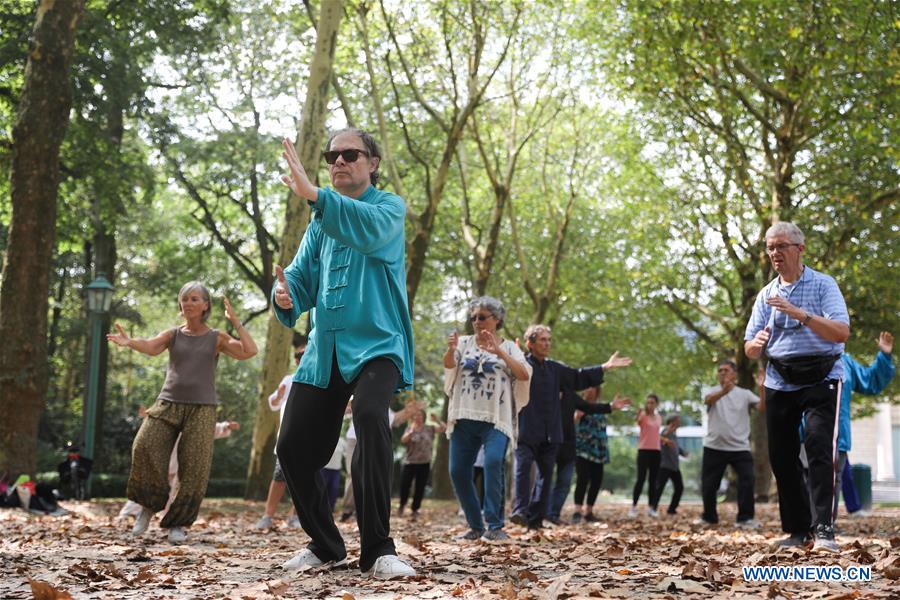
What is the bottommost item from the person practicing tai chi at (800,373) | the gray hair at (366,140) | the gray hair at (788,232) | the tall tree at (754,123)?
the person practicing tai chi at (800,373)

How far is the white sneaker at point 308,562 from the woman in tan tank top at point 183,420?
8.80ft

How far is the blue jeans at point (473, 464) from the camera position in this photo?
30.8ft

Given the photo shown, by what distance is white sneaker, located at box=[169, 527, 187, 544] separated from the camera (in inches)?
346

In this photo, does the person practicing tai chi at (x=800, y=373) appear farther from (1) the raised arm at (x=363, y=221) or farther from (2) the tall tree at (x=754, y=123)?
(2) the tall tree at (x=754, y=123)

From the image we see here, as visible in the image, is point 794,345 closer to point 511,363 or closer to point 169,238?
Answer: point 511,363

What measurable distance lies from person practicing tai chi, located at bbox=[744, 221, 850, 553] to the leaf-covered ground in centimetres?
39

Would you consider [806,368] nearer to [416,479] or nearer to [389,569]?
[389,569]

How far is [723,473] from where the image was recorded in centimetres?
1370

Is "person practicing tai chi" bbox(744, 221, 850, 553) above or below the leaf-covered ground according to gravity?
above

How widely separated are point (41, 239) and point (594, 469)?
887 centimetres

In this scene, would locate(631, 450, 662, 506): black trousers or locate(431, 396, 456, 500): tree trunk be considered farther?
locate(431, 396, 456, 500): tree trunk

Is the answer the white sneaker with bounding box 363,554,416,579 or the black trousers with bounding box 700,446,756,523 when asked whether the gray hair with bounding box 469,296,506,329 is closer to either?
the white sneaker with bounding box 363,554,416,579

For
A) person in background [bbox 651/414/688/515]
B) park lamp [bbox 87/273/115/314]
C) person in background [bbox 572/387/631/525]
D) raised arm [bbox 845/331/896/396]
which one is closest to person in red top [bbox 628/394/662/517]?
person in background [bbox 651/414/688/515]

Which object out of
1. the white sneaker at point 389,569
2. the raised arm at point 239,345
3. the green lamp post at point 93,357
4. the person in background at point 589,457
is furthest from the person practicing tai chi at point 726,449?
the green lamp post at point 93,357
